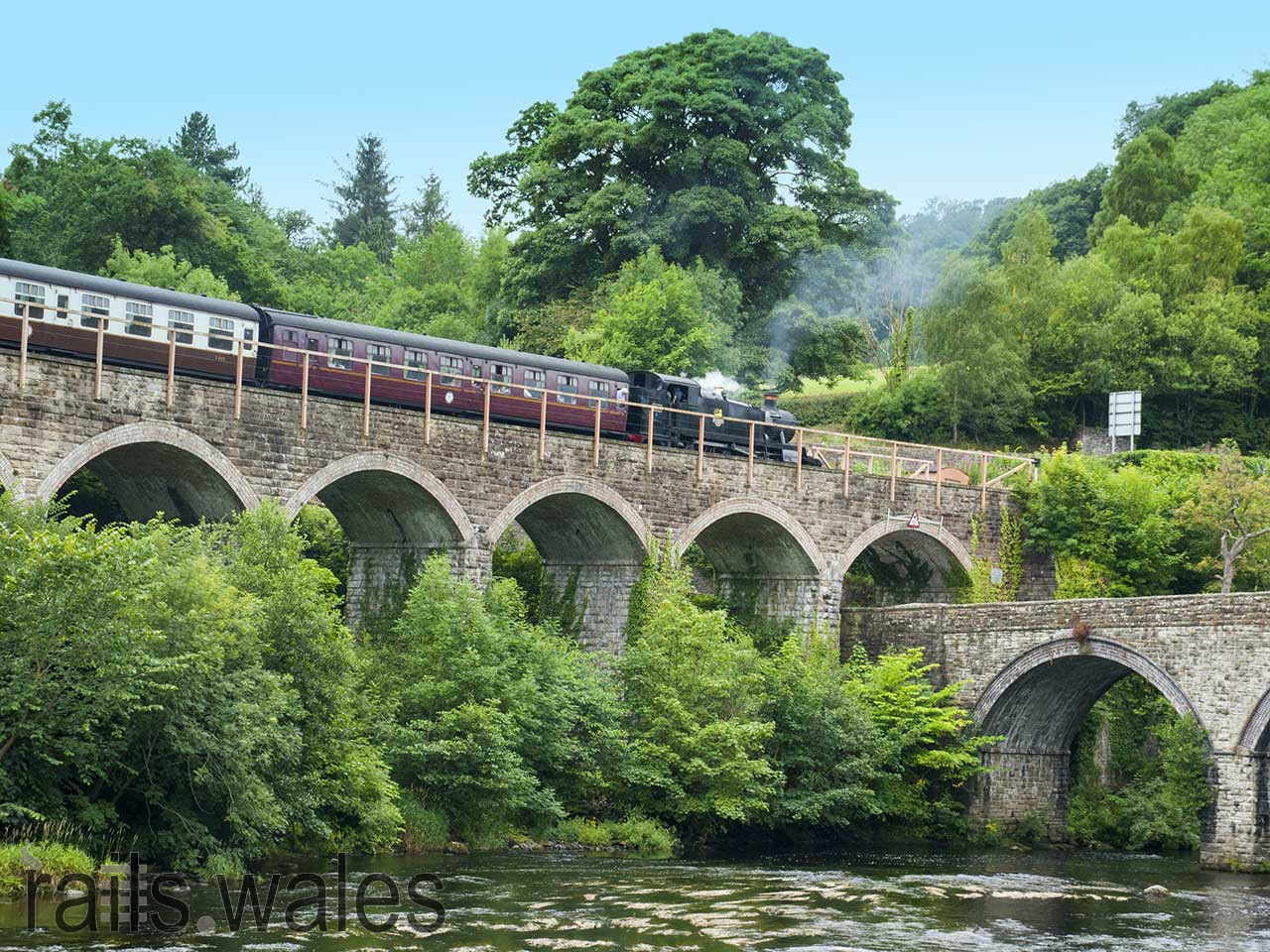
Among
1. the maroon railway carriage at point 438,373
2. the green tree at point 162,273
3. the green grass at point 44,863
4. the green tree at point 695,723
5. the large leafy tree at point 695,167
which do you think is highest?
the large leafy tree at point 695,167

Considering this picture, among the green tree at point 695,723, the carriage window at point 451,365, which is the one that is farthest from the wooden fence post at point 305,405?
the green tree at point 695,723

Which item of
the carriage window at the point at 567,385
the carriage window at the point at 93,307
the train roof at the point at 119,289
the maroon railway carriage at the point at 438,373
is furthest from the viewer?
the carriage window at the point at 567,385

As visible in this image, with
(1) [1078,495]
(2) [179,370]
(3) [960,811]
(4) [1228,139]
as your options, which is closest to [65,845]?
(2) [179,370]

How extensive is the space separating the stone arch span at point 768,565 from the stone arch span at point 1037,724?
546 centimetres

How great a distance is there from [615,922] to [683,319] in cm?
3374

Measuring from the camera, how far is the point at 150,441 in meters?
34.8

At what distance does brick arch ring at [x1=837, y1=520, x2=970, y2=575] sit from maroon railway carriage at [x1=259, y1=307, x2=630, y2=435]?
726cm

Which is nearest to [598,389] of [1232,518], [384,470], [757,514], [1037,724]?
[757,514]

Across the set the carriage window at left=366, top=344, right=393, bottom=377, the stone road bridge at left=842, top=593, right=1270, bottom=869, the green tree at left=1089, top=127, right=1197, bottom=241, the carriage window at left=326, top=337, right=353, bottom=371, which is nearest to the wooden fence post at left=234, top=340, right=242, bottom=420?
the carriage window at left=326, top=337, right=353, bottom=371

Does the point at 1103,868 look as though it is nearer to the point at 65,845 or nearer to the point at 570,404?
the point at 570,404

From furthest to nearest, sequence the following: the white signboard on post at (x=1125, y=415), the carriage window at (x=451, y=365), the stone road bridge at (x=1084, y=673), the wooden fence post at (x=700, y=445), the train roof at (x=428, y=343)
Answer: the white signboard on post at (x=1125, y=415), the wooden fence post at (x=700, y=445), the carriage window at (x=451, y=365), the train roof at (x=428, y=343), the stone road bridge at (x=1084, y=673)

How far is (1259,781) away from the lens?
37.8 metres

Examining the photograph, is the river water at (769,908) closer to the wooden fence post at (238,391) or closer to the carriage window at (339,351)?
the wooden fence post at (238,391)

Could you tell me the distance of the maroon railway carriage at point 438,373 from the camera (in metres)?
39.9
